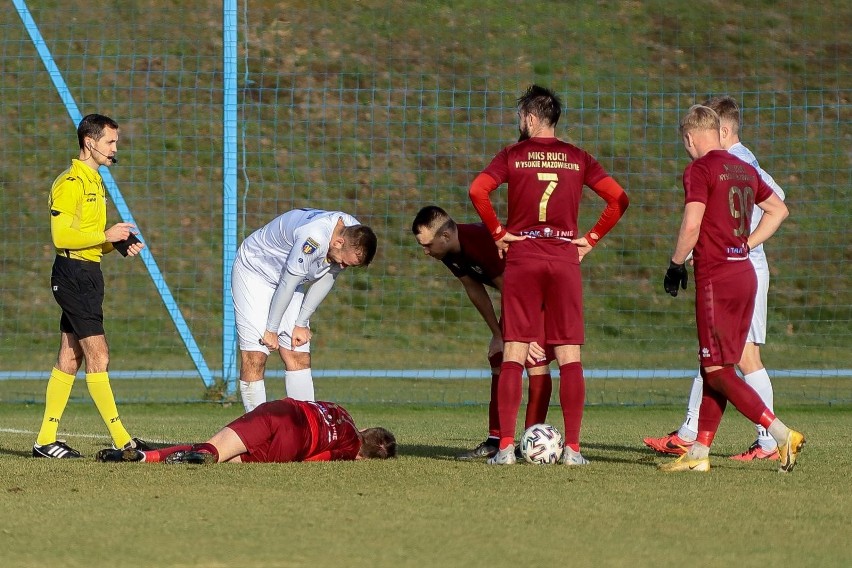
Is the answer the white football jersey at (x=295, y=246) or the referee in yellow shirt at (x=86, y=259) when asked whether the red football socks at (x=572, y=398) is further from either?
the referee in yellow shirt at (x=86, y=259)

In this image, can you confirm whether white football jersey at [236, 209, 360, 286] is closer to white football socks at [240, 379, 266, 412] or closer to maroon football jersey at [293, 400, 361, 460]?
white football socks at [240, 379, 266, 412]

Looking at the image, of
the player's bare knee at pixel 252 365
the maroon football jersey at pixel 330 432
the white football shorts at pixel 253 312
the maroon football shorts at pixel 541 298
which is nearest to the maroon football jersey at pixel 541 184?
the maroon football shorts at pixel 541 298

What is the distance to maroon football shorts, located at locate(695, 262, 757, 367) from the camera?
7.09m

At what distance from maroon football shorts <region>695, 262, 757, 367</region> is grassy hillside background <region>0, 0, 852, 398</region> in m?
10.0

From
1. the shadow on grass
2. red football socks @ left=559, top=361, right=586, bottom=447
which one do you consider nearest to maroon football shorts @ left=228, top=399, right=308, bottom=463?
the shadow on grass

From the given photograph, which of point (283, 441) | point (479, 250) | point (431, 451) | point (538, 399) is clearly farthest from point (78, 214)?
point (538, 399)

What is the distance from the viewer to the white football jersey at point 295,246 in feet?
26.0

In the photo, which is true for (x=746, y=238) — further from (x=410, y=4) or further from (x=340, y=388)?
(x=410, y=4)

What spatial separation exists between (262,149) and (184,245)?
2512 millimetres

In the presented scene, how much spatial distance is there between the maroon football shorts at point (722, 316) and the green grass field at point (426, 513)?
0.66m

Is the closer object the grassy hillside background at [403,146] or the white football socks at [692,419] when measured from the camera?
the white football socks at [692,419]

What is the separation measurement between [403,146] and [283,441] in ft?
48.8

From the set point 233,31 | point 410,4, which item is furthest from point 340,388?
point 410,4

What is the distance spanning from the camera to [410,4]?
24.9m
